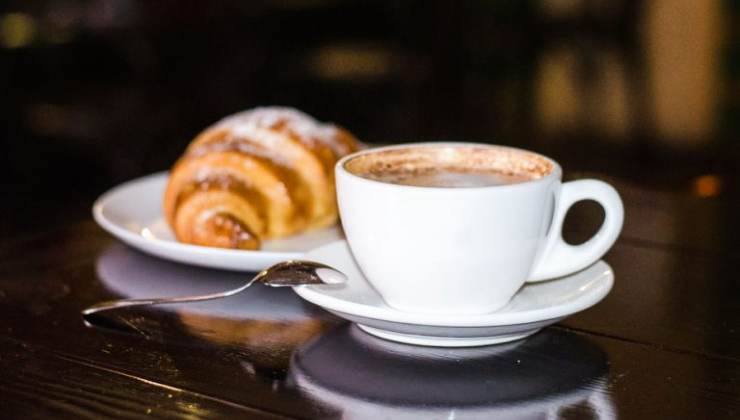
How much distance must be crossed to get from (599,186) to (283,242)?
0.43 metres

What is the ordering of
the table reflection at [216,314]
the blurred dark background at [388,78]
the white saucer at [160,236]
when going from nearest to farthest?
Answer: 1. the table reflection at [216,314]
2. the white saucer at [160,236]
3. the blurred dark background at [388,78]

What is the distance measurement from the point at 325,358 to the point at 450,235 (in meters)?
0.12

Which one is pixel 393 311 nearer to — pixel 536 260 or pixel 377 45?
pixel 536 260

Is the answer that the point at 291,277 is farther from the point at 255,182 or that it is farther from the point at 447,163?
the point at 255,182

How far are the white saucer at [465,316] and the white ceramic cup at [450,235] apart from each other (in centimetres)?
2

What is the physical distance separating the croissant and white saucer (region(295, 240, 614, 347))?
0.27 metres

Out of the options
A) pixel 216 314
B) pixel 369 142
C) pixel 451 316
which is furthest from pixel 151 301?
pixel 369 142

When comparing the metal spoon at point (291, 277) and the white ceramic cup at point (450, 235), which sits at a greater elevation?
the white ceramic cup at point (450, 235)

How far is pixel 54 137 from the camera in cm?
295

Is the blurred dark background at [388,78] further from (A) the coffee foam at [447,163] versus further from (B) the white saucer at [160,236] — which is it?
(A) the coffee foam at [447,163]

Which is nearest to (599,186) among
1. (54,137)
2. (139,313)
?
(139,313)

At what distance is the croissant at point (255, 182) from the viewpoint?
103cm

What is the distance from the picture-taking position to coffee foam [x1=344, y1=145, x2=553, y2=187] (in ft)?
2.48

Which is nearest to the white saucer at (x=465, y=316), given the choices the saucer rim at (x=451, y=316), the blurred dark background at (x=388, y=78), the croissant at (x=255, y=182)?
the saucer rim at (x=451, y=316)
